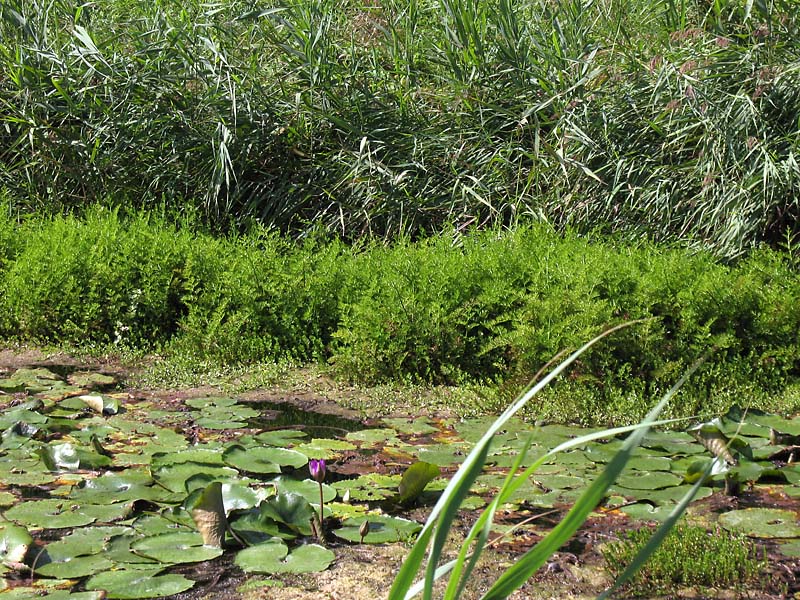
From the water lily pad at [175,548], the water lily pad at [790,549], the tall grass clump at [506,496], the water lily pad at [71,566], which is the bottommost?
the water lily pad at [71,566]

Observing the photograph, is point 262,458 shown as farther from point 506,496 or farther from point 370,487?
point 506,496

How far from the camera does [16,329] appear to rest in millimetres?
5656

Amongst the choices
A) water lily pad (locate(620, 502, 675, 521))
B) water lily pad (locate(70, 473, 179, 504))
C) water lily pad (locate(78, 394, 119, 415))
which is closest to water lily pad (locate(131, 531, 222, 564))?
water lily pad (locate(70, 473, 179, 504))

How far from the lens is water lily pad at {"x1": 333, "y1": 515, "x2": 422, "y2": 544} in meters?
2.80

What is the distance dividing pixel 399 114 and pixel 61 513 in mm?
4895

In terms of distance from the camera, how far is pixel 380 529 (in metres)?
2.86

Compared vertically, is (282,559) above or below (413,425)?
above

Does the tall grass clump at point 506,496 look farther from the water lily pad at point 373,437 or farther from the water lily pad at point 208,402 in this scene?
the water lily pad at point 208,402

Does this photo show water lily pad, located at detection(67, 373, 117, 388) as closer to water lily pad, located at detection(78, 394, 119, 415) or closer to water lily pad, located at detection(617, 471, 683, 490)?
water lily pad, located at detection(78, 394, 119, 415)

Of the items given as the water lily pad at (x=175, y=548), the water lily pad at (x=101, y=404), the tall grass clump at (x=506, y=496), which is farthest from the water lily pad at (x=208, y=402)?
the tall grass clump at (x=506, y=496)

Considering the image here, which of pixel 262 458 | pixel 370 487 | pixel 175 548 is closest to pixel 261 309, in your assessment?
pixel 262 458

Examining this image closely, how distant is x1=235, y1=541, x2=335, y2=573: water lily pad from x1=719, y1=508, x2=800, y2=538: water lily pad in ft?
4.10

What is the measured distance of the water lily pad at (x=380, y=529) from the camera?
9.19 ft

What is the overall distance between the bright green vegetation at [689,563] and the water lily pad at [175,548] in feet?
3.68
